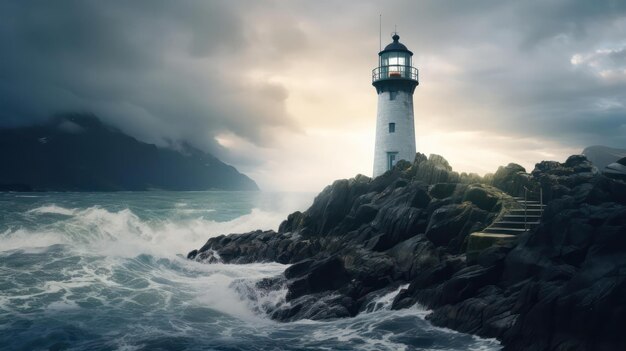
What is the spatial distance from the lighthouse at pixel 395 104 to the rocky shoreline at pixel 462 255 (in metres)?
3.21

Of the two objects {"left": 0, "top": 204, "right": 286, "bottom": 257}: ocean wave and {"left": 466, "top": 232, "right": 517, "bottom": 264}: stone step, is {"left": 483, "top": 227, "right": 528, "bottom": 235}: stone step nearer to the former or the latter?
{"left": 466, "top": 232, "right": 517, "bottom": 264}: stone step

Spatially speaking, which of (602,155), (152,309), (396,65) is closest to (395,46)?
(396,65)

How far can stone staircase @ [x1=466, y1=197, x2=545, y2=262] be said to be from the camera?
16281 millimetres

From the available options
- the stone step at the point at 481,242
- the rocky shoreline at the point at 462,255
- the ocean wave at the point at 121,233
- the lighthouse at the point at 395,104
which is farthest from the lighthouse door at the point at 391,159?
the stone step at the point at 481,242

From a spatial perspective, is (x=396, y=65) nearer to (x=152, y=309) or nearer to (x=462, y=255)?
(x=462, y=255)

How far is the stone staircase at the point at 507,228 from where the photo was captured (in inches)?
641

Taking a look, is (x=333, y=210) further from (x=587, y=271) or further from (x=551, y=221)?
(x=587, y=271)

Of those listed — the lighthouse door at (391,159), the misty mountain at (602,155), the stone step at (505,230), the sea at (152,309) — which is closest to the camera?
the sea at (152,309)

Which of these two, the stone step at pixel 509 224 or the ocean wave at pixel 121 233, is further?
the ocean wave at pixel 121 233

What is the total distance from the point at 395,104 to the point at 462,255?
60.0ft

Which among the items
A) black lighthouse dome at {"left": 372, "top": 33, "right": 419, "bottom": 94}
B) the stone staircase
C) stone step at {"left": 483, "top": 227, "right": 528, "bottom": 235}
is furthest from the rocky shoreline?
black lighthouse dome at {"left": 372, "top": 33, "right": 419, "bottom": 94}

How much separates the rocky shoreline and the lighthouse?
3206 millimetres

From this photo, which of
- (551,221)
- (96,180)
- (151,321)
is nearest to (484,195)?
(551,221)

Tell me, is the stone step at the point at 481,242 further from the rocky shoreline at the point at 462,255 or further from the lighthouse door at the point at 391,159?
the lighthouse door at the point at 391,159
